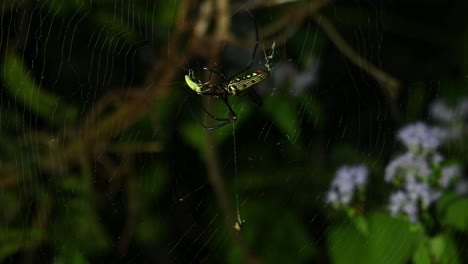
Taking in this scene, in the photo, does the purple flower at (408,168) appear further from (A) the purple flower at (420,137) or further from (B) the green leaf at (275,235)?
(B) the green leaf at (275,235)

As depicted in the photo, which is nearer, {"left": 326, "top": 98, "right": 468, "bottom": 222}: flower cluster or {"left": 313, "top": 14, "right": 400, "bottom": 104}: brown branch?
{"left": 326, "top": 98, "right": 468, "bottom": 222}: flower cluster

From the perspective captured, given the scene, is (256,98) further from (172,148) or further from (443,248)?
(443,248)

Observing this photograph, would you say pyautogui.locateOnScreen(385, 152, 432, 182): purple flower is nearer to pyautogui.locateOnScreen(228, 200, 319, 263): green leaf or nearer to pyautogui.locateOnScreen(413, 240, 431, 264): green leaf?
pyautogui.locateOnScreen(413, 240, 431, 264): green leaf

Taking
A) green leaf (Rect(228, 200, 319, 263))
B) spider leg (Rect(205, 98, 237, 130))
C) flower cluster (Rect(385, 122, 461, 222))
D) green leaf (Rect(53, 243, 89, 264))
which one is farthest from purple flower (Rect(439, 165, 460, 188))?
green leaf (Rect(53, 243, 89, 264))

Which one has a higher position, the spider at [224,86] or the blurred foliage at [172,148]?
the spider at [224,86]

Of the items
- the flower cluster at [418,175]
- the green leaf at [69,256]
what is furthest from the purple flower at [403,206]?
the green leaf at [69,256]

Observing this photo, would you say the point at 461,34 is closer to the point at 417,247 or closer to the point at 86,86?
the point at 417,247

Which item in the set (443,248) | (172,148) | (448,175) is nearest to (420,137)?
(448,175)
